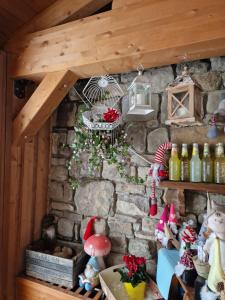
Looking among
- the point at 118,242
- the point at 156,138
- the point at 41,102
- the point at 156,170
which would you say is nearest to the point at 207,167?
the point at 156,170

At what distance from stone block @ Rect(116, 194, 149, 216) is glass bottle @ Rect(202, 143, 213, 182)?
485 mm

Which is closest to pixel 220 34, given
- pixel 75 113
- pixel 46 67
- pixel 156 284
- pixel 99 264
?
pixel 46 67

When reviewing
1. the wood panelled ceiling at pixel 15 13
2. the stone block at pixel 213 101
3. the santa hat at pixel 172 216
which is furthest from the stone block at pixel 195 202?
the wood panelled ceiling at pixel 15 13

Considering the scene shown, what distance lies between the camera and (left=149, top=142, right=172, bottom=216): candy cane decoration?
1.51 metres

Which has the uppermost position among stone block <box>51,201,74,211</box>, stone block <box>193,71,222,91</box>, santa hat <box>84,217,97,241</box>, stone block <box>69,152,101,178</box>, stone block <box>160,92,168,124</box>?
stone block <box>193,71,222,91</box>

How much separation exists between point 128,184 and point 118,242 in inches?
18.5

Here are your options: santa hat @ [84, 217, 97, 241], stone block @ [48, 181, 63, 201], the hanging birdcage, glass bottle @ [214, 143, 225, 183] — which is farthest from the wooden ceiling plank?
glass bottle @ [214, 143, 225, 183]

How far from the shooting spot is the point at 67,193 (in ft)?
6.56

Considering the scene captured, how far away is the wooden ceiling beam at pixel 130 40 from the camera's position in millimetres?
1131

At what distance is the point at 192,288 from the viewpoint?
1228 mm

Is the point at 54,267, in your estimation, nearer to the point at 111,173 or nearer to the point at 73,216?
the point at 73,216

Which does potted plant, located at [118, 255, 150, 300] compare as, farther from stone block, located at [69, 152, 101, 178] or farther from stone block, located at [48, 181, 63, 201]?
stone block, located at [48, 181, 63, 201]

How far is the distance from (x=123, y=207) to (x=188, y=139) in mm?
715

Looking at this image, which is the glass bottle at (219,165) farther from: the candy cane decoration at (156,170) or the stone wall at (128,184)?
the candy cane decoration at (156,170)
